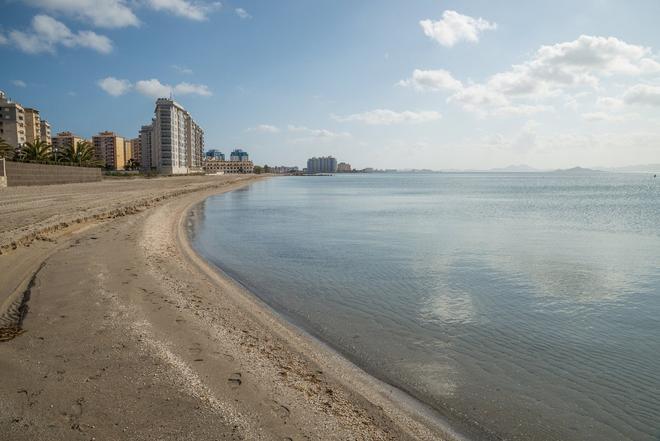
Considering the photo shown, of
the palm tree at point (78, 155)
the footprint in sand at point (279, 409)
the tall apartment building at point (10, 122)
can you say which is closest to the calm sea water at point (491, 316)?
the footprint in sand at point (279, 409)

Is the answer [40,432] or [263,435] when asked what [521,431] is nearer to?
[263,435]

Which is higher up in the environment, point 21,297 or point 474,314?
point 21,297

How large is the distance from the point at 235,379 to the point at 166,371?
881 mm

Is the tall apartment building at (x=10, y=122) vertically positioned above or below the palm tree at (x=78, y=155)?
above

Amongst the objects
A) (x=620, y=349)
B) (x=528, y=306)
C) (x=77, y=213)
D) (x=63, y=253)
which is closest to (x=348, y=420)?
(x=620, y=349)

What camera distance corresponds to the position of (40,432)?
3836mm

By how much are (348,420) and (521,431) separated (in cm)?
213

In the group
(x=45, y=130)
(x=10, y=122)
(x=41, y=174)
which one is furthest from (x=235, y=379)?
(x=45, y=130)

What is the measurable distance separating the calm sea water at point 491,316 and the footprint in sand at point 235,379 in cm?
218

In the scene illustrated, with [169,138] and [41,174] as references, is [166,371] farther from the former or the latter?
[169,138]

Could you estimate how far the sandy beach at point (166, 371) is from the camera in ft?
13.5

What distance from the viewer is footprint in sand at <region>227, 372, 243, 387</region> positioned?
498cm

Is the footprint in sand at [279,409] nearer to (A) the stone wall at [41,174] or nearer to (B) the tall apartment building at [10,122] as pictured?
(A) the stone wall at [41,174]

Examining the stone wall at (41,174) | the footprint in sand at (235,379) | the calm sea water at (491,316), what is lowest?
the calm sea water at (491,316)
